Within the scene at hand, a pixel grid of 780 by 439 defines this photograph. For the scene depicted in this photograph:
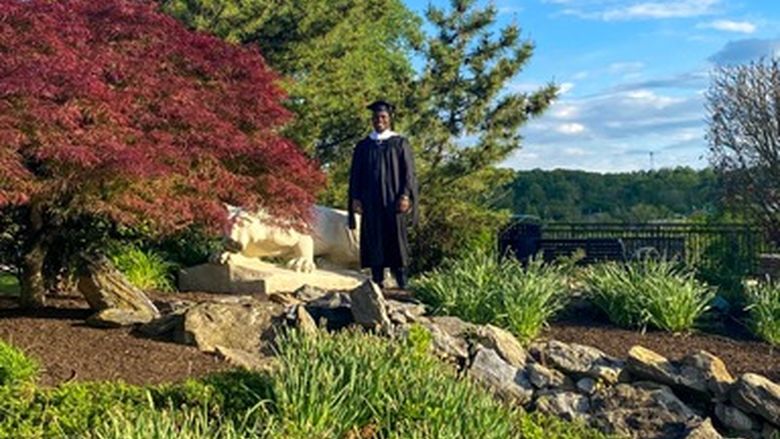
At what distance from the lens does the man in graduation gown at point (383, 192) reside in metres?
9.45

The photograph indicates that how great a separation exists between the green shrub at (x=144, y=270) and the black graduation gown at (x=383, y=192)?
241cm

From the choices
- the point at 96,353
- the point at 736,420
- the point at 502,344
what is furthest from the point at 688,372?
the point at 96,353

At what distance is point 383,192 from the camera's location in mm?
9492

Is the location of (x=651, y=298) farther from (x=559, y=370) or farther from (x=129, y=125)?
(x=129, y=125)

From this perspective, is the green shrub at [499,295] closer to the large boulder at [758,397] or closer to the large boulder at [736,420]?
the large boulder at [736,420]

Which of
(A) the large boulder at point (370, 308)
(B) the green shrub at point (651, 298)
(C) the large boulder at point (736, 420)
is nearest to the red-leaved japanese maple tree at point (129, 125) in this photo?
(A) the large boulder at point (370, 308)

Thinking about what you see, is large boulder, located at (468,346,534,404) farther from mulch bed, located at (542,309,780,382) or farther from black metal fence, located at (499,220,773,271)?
black metal fence, located at (499,220,773,271)

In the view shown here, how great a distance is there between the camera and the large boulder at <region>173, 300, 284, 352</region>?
7.12 m

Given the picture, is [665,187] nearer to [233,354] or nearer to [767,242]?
[767,242]

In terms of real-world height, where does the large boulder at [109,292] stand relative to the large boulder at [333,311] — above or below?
above

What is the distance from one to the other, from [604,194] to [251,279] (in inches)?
1143

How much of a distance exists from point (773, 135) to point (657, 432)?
11.4 m

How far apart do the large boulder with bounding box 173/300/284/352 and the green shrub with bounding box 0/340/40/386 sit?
4.18ft

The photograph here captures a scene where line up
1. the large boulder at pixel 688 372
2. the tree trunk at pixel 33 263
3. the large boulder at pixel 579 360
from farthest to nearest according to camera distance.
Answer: the tree trunk at pixel 33 263 < the large boulder at pixel 579 360 < the large boulder at pixel 688 372
